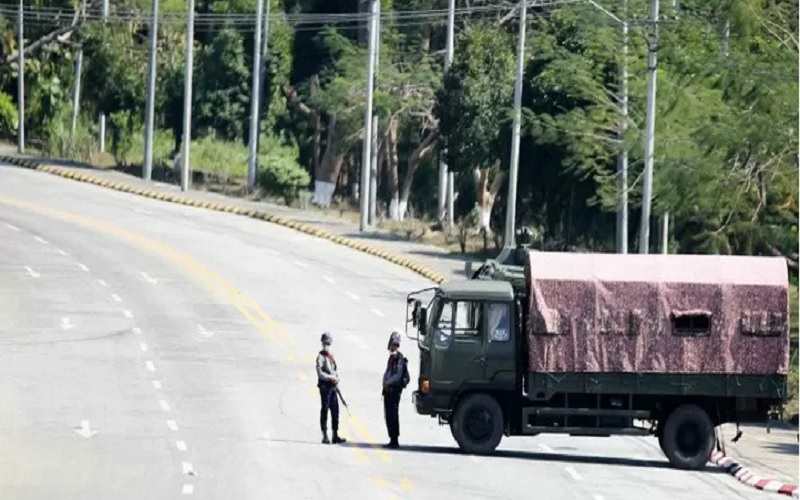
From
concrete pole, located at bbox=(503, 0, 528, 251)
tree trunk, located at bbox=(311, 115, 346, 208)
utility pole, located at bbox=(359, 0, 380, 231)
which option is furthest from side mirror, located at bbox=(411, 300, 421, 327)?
tree trunk, located at bbox=(311, 115, 346, 208)

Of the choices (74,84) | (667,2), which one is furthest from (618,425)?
(74,84)

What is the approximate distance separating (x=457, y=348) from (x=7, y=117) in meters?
64.7

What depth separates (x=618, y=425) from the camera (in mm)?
34312

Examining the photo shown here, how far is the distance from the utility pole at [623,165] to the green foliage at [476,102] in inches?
352

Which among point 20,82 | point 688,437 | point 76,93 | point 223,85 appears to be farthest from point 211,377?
point 76,93

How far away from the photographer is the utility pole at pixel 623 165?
63.5 metres

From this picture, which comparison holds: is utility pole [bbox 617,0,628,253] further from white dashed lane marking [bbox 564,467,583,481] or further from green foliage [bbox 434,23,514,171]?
white dashed lane marking [bbox 564,467,583,481]

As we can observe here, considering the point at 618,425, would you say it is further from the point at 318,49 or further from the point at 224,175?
the point at 318,49

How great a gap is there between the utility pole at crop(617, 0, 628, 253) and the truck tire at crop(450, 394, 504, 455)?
28157mm

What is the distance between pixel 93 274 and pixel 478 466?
2779 centimetres

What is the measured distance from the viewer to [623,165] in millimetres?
65625

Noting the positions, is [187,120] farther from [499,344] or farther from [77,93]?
[499,344]

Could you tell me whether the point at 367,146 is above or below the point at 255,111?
below

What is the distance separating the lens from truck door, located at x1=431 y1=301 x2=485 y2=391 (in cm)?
3481
